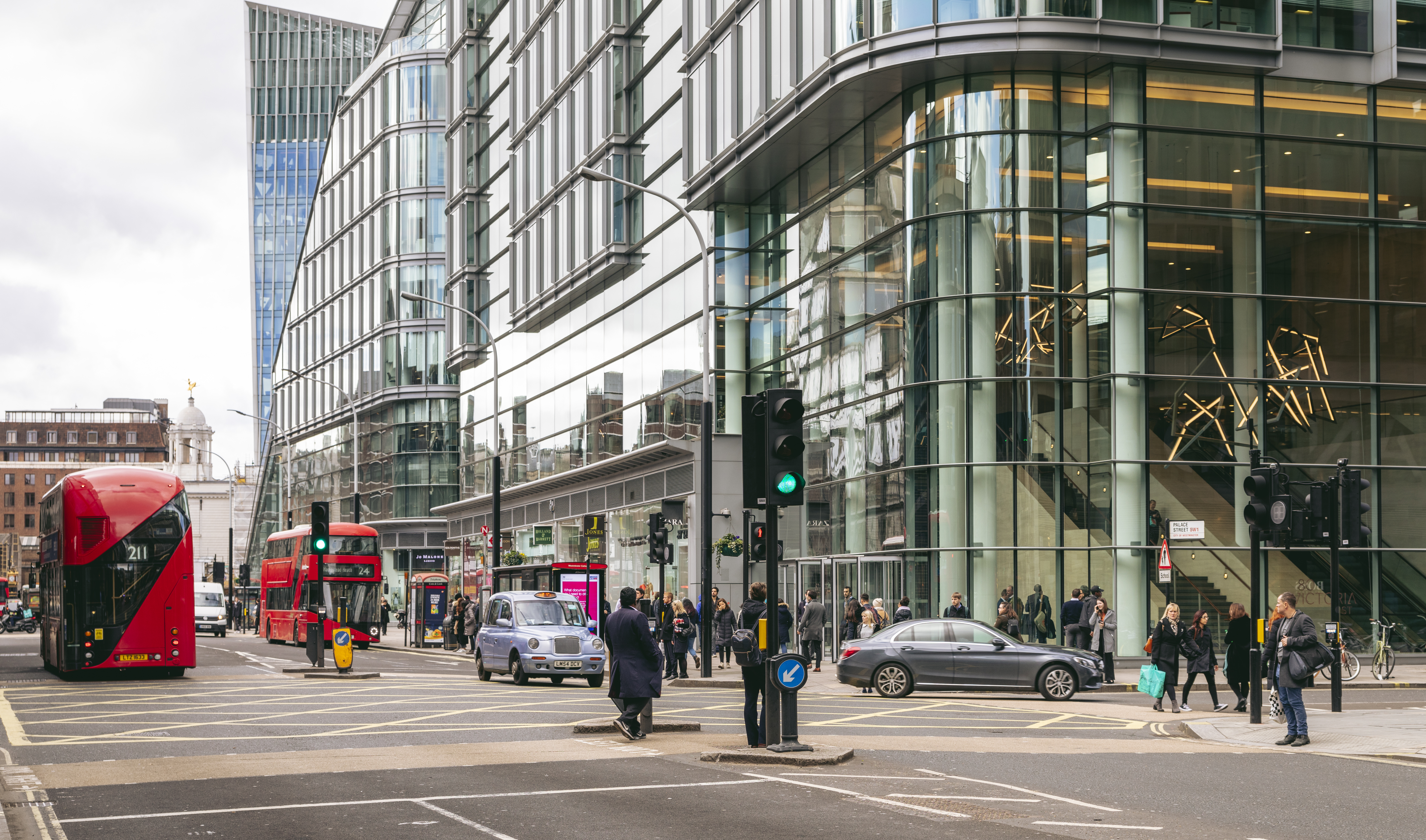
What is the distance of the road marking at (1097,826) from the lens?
10.5 metres

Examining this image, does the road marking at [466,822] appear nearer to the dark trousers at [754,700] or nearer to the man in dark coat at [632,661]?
the dark trousers at [754,700]

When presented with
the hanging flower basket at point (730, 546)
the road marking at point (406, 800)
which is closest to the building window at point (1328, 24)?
the hanging flower basket at point (730, 546)

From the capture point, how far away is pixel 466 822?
417 inches

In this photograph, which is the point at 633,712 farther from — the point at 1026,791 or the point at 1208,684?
the point at 1208,684

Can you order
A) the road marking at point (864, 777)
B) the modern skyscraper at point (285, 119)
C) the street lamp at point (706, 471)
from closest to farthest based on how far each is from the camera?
the road marking at point (864, 777)
the street lamp at point (706, 471)
the modern skyscraper at point (285, 119)

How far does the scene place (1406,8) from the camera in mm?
34188

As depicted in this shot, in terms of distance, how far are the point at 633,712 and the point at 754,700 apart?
1792mm

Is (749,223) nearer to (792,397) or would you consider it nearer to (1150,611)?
(1150,611)

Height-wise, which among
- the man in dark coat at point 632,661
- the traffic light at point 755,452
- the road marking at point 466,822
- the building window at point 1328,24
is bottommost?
the road marking at point 466,822

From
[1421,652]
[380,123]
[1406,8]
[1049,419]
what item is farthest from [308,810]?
[380,123]

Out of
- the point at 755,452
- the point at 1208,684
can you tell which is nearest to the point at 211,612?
the point at 1208,684

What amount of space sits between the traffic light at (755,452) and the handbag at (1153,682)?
367 inches

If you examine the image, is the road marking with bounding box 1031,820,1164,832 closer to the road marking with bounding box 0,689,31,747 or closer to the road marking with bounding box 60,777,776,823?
the road marking with bounding box 60,777,776,823

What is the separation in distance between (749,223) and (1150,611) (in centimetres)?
1648
